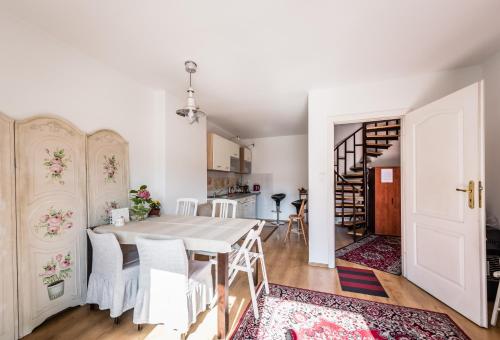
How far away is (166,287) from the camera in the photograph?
5.01 feet

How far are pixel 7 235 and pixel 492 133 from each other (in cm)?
Result: 462

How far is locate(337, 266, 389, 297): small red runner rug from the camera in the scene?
2.26 metres

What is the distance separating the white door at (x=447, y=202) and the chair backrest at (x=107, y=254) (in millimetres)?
3095

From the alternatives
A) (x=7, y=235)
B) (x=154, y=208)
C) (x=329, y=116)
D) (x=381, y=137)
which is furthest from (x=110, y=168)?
(x=381, y=137)

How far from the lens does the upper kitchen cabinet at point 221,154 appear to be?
4.25m

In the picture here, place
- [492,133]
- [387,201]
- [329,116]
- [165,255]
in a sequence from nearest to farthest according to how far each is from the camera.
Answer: [165,255] < [492,133] < [329,116] < [387,201]

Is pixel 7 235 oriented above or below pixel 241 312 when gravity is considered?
above

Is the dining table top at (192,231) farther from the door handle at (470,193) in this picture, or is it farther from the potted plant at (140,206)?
the door handle at (470,193)

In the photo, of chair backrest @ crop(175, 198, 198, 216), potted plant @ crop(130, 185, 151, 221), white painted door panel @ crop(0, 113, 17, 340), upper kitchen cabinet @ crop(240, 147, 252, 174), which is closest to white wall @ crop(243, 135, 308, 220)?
upper kitchen cabinet @ crop(240, 147, 252, 174)

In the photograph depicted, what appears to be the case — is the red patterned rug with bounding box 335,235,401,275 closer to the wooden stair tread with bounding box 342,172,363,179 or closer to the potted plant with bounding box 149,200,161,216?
the wooden stair tread with bounding box 342,172,363,179

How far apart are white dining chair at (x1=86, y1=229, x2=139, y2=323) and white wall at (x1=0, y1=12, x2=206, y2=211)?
1.07 meters

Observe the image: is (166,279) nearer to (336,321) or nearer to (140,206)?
(140,206)

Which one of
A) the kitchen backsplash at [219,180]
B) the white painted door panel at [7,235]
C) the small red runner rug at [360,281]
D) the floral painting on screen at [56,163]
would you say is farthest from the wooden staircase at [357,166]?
the white painted door panel at [7,235]

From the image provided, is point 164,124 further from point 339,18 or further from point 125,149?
point 339,18
